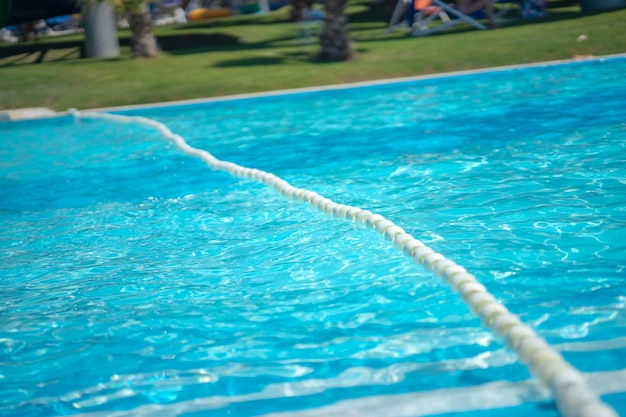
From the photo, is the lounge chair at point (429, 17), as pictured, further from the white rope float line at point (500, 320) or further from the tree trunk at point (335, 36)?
the white rope float line at point (500, 320)

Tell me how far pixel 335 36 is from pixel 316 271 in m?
11.4

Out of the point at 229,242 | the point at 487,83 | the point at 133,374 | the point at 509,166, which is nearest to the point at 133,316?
the point at 133,374

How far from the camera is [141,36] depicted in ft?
58.6

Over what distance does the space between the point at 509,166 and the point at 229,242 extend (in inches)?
111

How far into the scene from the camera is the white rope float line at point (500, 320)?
2750 millimetres

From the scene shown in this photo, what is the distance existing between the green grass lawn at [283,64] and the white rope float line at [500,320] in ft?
23.9

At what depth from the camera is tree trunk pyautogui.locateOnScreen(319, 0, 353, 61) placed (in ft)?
51.6

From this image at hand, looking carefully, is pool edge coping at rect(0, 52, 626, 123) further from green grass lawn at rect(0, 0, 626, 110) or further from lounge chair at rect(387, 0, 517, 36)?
lounge chair at rect(387, 0, 517, 36)

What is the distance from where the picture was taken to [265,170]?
27.5 feet

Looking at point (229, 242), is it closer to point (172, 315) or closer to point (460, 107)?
point (172, 315)

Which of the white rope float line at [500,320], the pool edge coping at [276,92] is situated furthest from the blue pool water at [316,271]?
the pool edge coping at [276,92]

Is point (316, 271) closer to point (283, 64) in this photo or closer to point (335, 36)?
point (283, 64)

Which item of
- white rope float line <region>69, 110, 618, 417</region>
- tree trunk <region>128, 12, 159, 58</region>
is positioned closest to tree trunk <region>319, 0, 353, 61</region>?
tree trunk <region>128, 12, 159, 58</region>

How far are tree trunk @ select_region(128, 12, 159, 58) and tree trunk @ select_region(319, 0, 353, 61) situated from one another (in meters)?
3.99
